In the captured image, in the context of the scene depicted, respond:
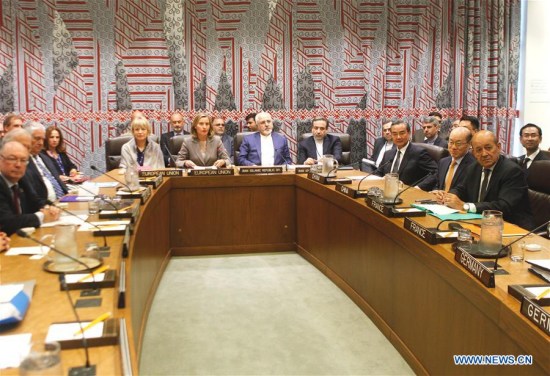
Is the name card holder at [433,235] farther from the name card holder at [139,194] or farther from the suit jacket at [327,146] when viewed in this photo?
the suit jacket at [327,146]

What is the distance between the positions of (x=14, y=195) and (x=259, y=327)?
Answer: 1505 mm

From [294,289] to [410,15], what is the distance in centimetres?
439

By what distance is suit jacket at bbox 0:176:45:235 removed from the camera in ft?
8.52

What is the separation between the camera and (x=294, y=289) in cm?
385

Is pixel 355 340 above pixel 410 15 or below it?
below

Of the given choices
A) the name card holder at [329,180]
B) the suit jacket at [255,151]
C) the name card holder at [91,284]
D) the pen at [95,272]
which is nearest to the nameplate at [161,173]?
the suit jacket at [255,151]

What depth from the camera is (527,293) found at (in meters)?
1.69

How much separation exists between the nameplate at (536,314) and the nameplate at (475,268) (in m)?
0.20

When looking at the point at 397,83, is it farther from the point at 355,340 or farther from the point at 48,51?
the point at 355,340

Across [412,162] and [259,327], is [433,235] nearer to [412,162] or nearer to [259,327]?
[259,327]

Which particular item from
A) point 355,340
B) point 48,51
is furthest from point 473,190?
point 48,51

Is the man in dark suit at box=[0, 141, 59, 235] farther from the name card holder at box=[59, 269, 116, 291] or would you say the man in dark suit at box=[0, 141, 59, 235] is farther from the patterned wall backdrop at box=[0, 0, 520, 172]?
the patterned wall backdrop at box=[0, 0, 520, 172]

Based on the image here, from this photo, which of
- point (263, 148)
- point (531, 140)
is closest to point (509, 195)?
point (531, 140)

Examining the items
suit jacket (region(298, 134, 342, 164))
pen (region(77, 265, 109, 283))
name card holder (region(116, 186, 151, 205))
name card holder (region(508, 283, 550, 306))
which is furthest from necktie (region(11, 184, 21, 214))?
suit jacket (region(298, 134, 342, 164))
